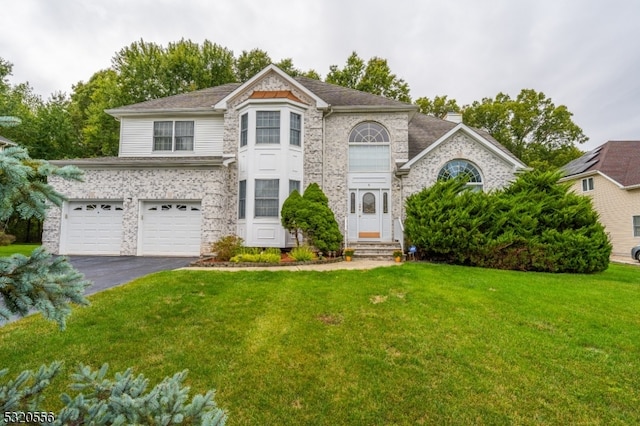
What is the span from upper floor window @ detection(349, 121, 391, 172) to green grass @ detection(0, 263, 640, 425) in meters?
8.08

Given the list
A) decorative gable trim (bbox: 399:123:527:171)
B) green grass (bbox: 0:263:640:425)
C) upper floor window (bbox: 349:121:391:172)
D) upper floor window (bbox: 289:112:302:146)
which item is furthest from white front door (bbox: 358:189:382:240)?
green grass (bbox: 0:263:640:425)

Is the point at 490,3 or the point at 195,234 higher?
the point at 490,3

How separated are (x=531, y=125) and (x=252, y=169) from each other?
31.6m

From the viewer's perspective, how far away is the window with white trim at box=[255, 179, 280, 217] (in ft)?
42.7

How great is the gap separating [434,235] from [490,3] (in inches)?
407

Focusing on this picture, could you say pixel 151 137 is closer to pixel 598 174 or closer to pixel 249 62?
pixel 249 62

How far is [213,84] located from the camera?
80.4ft

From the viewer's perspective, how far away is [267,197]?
1305cm

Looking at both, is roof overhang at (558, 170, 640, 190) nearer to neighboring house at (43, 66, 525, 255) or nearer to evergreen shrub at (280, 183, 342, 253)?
neighboring house at (43, 66, 525, 255)

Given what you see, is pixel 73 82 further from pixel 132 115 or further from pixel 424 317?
pixel 424 317

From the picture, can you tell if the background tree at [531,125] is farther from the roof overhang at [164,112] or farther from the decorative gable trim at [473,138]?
the roof overhang at [164,112]

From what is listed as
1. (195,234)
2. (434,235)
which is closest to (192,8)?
(195,234)

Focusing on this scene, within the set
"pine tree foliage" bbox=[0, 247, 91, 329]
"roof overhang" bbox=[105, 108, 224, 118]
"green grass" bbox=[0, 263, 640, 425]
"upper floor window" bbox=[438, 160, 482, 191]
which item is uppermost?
"roof overhang" bbox=[105, 108, 224, 118]

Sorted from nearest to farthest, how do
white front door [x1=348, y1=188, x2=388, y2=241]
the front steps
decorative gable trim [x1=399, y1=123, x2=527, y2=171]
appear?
the front steps
decorative gable trim [x1=399, y1=123, x2=527, y2=171]
white front door [x1=348, y1=188, x2=388, y2=241]
